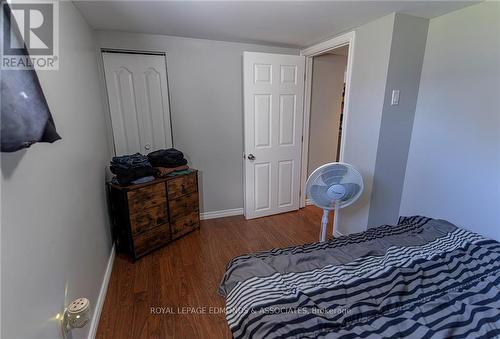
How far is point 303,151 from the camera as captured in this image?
3275 mm

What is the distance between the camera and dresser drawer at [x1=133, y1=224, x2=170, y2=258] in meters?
2.22

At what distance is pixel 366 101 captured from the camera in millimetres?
2174

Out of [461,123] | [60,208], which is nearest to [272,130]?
[461,123]

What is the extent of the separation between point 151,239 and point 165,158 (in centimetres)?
78

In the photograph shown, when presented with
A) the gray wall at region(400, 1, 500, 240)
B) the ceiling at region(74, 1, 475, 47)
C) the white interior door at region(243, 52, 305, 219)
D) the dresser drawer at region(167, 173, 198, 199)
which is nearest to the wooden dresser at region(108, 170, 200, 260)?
the dresser drawer at region(167, 173, 198, 199)

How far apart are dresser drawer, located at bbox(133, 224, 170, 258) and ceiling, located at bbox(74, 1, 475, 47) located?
1.81 metres

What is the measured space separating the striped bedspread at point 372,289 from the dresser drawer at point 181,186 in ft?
4.24

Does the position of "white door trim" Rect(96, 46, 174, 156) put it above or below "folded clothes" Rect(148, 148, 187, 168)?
above

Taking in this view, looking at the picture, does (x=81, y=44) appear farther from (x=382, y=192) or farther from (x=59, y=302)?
(x=382, y=192)

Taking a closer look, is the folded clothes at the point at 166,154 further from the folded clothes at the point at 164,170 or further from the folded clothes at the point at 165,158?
the folded clothes at the point at 164,170

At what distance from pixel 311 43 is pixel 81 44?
7.26 feet

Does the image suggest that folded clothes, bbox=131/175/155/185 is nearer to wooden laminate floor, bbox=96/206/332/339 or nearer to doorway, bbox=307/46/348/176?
wooden laminate floor, bbox=96/206/332/339

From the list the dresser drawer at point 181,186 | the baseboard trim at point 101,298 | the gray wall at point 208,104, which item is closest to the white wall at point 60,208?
the baseboard trim at point 101,298

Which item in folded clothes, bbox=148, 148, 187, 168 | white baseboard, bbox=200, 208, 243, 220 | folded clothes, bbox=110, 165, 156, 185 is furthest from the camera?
white baseboard, bbox=200, 208, 243, 220
